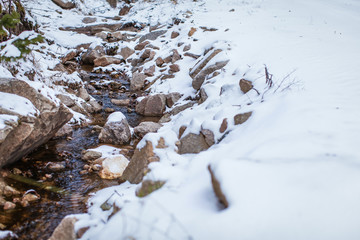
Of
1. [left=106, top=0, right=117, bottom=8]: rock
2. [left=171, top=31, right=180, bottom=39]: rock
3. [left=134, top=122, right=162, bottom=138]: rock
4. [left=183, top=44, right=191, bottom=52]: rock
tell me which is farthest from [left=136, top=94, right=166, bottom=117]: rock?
[left=106, top=0, right=117, bottom=8]: rock

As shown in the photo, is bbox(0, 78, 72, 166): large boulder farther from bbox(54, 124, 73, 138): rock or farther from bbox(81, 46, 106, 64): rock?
bbox(81, 46, 106, 64): rock

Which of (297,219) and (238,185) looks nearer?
(297,219)

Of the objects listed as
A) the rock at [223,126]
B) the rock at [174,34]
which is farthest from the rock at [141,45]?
the rock at [223,126]

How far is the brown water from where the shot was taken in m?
2.51

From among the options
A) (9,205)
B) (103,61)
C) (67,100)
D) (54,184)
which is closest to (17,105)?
(54,184)

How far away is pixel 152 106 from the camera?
6.30 meters

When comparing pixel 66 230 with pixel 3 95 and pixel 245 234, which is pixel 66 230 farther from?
pixel 3 95

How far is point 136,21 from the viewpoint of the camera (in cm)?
1340

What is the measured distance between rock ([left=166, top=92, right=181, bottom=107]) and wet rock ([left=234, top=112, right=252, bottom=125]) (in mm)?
3383

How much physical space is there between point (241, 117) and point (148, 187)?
63.9 inches

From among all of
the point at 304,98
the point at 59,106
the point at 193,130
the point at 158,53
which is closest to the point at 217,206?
the point at 193,130

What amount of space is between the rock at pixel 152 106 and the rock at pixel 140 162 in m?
3.26

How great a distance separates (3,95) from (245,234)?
3.48 meters

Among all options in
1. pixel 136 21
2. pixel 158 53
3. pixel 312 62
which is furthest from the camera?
pixel 136 21
